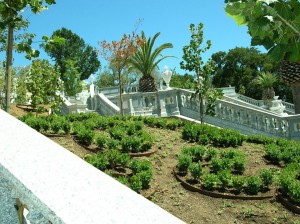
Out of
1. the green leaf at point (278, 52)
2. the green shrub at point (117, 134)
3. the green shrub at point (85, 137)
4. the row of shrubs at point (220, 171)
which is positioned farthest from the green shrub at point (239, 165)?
the green leaf at point (278, 52)

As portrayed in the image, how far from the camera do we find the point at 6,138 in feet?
8.55

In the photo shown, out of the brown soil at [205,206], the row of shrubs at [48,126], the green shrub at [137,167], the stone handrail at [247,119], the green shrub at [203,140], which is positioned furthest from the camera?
the stone handrail at [247,119]

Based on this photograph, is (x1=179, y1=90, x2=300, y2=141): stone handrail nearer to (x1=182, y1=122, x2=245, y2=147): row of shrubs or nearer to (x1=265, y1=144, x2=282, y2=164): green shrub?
(x1=182, y1=122, x2=245, y2=147): row of shrubs

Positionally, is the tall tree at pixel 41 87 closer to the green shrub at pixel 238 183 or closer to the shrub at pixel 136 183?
the shrub at pixel 136 183

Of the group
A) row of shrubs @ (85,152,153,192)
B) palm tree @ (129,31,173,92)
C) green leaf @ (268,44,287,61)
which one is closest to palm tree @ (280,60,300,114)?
palm tree @ (129,31,173,92)

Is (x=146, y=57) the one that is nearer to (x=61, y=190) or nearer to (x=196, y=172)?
(x=196, y=172)

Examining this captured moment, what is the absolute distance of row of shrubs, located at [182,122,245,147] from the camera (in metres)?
9.32

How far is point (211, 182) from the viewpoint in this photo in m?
6.71

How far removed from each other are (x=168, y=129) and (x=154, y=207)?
8.81 meters

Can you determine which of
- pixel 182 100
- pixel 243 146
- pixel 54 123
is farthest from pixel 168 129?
pixel 182 100

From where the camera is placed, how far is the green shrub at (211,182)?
6711 millimetres

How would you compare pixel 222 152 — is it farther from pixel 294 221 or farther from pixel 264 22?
pixel 264 22

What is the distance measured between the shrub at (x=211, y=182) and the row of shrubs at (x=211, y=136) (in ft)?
8.28

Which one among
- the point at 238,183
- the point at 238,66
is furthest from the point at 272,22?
the point at 238,66
